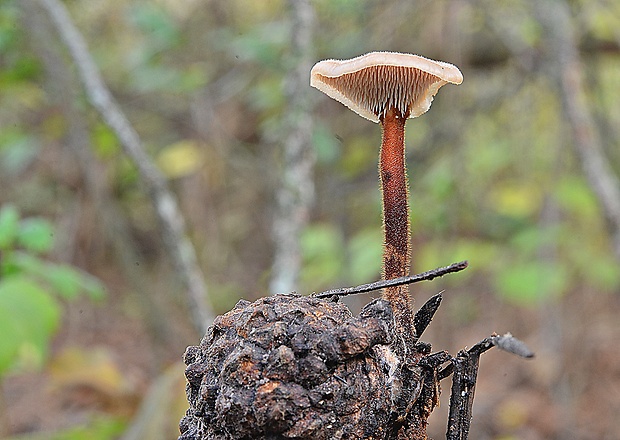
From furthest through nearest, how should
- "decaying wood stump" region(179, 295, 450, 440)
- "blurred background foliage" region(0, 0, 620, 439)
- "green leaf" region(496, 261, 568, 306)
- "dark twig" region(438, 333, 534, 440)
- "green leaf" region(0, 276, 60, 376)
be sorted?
"green leaf" region(496, 261, 568, 306)
"blurred background foliage" region(0, 0, 620, 439)
"green leaf" region(0, 276, 60, 376)
"dark twig" region(438, 333, 534, 440)
"decaying wood stump" region(179, 295, 450, 440)

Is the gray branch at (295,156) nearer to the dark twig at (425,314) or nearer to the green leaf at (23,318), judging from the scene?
the green leaf at (23,318)

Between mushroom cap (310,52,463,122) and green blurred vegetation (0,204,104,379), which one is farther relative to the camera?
Answer: green blurred vegetation (0,204,104,379)

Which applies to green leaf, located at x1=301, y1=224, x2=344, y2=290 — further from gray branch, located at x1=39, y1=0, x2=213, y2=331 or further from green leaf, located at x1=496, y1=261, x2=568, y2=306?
gray branch, located at x1=39, y1=0, x2=213, y2=331

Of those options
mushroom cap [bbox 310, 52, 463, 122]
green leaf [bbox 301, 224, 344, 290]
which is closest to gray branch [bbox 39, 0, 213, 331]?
Answer: green leaf [bbox 301, 224, 344, 290]

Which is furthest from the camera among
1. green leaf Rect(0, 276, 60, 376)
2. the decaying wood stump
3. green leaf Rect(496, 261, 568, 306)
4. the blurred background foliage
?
green leaf Rect(496, 261, 568, 306)

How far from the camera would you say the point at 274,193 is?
4.28 metres

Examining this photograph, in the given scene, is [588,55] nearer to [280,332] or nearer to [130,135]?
[130,135]

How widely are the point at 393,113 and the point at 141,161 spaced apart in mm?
1613

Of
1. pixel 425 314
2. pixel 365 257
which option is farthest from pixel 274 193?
pixel 425 314

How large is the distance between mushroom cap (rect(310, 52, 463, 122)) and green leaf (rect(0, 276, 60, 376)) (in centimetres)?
→ 138

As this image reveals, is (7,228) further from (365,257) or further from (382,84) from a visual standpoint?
(365,257)

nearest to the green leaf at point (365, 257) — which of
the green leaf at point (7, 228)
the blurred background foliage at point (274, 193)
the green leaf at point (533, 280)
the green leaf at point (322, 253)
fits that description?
the blurred background foliage at point (274, 193)

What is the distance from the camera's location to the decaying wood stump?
0.89m

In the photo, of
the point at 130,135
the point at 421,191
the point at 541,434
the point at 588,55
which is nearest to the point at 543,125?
the point at 588,55
